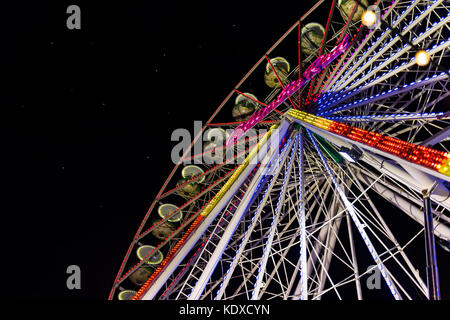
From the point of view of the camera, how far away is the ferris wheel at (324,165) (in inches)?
279

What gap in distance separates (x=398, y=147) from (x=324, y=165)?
11.7ft

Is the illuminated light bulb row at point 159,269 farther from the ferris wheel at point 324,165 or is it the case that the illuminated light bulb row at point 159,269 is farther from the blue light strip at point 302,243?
the blue light strip at point 302,243

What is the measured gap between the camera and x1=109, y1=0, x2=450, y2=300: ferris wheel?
7090 millimetres

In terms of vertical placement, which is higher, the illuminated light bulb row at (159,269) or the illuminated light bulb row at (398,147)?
the illuminated light bulb row at (398,147)

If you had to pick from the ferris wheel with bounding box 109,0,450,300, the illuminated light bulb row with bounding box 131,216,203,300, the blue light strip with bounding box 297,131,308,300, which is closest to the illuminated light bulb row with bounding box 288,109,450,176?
the ferris wheel with bounding box 109,0,450,300

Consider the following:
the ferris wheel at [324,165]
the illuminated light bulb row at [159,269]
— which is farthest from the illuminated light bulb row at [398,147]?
the illuminated light bulb row at [159,269]

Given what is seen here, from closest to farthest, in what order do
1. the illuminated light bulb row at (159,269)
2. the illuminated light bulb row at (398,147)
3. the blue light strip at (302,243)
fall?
the illuminated light bulb row at (398,147) → the blue light strip at (302,243) → the illuminated light bulb row at (159,269)

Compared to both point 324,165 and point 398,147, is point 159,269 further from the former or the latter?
point 398,147

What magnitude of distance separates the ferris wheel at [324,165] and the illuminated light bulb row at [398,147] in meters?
0.02
